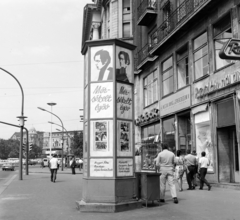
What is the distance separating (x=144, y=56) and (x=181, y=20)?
7000mm

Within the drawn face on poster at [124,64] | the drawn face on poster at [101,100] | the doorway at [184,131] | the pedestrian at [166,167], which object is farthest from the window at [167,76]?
the drawn face on poster at [101,100]

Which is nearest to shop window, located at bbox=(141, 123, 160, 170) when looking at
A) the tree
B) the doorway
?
the doorway

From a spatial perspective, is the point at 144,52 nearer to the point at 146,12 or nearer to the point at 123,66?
the point at 146,12

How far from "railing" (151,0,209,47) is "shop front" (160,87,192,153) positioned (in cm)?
382

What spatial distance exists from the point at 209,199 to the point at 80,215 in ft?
14.8

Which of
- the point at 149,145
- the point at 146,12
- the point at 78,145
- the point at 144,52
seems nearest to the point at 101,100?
the point at 146,12

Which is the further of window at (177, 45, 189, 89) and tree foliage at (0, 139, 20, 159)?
tree foliage at (0, 139, 20, 159)

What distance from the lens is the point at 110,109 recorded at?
32.1 feet

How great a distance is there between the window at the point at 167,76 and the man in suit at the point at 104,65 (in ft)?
39.3

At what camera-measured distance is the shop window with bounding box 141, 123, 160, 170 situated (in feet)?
78.4

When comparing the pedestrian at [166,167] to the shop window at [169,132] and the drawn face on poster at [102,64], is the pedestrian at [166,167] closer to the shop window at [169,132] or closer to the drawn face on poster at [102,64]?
the drawn face on poster at [102,64]

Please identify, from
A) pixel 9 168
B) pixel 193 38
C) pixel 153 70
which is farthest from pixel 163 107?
pixel 9 168

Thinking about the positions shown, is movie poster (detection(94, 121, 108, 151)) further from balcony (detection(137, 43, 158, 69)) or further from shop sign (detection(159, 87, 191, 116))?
balcony (detection(137, 43, 158, 69))

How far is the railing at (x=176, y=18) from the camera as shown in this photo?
1830 centimetres
